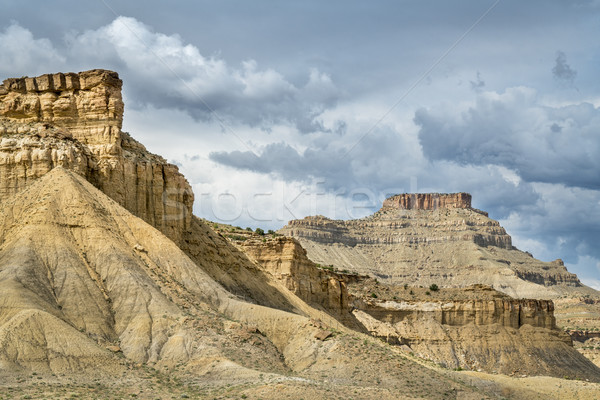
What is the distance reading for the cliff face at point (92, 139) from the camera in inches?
2685

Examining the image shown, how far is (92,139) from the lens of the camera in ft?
236

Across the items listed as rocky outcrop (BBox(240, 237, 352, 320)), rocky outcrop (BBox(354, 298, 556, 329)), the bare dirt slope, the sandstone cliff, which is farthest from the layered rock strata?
the bare dirt slope

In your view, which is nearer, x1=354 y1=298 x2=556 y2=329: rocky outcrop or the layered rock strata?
the layered rock strata

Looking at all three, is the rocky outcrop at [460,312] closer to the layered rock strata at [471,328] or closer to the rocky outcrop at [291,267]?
the layered rock strata at [471,328]

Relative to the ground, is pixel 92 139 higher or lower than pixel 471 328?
higher

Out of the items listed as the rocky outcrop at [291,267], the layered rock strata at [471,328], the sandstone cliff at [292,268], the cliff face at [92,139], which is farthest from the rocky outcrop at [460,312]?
the cliff face at [92,139]

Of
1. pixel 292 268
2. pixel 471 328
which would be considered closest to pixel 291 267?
pixel 292 268

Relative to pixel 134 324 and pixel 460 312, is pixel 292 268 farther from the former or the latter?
pixel 460 312

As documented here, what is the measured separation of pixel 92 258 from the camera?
60.8 m

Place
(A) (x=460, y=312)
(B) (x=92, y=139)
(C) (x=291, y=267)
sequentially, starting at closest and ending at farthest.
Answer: (B) (x=92, y=139) → (C) (x=291, y=267) → (A) (x=460, y=312)

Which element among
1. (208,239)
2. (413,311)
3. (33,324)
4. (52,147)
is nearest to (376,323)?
(413,311)

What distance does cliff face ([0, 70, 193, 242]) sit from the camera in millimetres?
68188

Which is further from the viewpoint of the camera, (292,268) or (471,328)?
(471,328)

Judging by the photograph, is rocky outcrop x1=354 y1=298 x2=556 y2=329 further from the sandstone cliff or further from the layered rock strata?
the sandstone cliff
